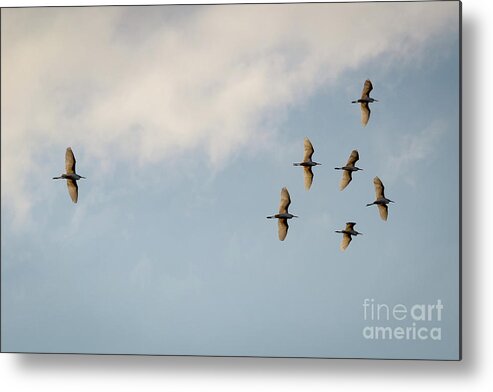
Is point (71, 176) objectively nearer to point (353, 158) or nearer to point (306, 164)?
point (306, 164)

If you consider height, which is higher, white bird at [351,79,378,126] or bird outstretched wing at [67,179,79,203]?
white bird at [351,79,378,126]

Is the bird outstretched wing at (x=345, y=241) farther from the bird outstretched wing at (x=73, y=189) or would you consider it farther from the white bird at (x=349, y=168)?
the bird outstretched wing at (x=73, y=189)

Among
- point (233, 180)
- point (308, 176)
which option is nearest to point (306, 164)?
point (308, 176)

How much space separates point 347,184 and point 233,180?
436mm

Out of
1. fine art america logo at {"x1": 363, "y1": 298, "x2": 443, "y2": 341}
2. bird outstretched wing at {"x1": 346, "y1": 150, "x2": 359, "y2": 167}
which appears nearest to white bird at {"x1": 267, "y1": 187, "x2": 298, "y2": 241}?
bird outstretched wing at {"x1": 346, "y1": 150, "x2": 359, "y2": 167}

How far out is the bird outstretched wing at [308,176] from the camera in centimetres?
371

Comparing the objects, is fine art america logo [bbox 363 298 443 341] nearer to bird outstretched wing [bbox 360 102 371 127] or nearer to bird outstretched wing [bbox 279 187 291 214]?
bird outstretched wing [bbox 279 187 291 214]

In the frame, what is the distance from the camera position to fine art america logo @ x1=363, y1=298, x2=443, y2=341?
3.62 metres

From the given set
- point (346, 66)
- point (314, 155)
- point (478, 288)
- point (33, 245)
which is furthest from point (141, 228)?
point (478, 288)

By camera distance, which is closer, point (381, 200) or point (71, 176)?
point (381, 200)

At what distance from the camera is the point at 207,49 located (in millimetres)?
3766

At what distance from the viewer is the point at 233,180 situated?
3756 millimetres

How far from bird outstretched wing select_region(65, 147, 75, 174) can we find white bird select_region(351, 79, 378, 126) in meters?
1.12

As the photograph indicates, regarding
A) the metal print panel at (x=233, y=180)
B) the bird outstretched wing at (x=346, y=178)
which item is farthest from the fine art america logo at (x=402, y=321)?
the bird outstretched wing at (x=346, y=178)
